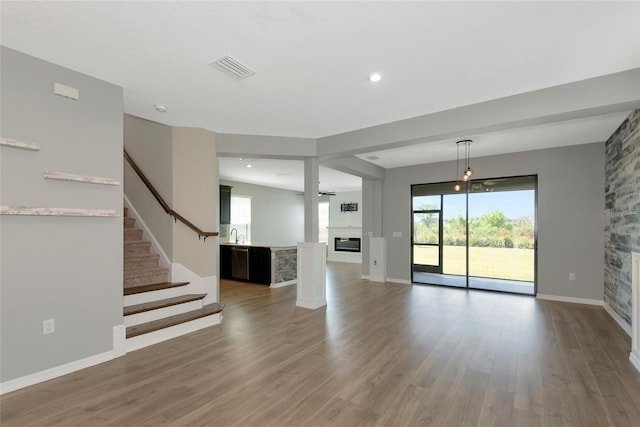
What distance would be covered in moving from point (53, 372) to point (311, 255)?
3.22m

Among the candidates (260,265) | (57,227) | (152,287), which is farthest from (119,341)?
(260,265)

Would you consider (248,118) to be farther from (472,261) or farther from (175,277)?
(472,261)

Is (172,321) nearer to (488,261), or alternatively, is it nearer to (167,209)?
(167,209)

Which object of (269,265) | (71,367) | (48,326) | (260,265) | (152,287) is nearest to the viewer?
(48,326)

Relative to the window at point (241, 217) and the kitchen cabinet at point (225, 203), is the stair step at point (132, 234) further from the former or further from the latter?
the window at point (241, 217)

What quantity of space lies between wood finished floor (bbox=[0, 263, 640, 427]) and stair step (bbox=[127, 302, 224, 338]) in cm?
19

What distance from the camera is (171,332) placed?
3.42 meters

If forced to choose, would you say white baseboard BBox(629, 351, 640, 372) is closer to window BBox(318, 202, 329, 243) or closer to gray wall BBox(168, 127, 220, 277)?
gray wall BBox(168, 127, 220, 277)

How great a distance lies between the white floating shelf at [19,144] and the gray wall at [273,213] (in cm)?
610

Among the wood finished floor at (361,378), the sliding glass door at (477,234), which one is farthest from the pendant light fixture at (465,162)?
the wood finished floor at (361,378)

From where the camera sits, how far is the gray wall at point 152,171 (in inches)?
164

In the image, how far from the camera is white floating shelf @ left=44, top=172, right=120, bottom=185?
2.55 meters

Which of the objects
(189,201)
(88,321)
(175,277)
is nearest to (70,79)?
(189,201)

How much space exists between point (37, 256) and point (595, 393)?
4772 millimetres
